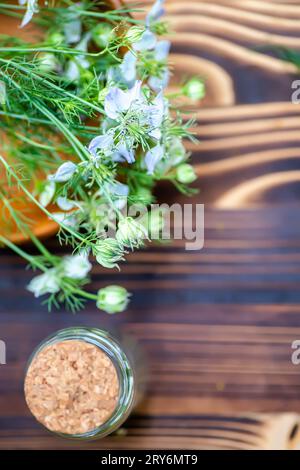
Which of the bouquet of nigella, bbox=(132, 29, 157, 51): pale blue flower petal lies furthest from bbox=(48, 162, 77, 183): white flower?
bbox=(132, 29, 157, 51): pale blue flower petal

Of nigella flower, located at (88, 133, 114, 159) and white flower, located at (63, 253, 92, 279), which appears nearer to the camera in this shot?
nigella flower, located at (88, 133, 114, 159)

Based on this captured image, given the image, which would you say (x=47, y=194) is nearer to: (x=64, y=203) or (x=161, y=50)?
(x=64, y=203)

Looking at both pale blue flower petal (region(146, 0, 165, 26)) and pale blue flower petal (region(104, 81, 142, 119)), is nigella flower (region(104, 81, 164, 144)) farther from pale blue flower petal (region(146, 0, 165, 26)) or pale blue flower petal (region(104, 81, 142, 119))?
pale blue flower petal (region(146, 0, 165, 26))

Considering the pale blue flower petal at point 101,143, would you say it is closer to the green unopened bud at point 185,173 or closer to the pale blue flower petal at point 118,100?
the pale blue flower petal at point 118,100

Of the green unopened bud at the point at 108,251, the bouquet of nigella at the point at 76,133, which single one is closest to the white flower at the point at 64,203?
the bouquet of nigella at the point at 76,133

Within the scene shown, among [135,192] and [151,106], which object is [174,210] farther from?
[151,106]

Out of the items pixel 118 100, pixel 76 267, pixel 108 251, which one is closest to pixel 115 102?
pixel 118 100
